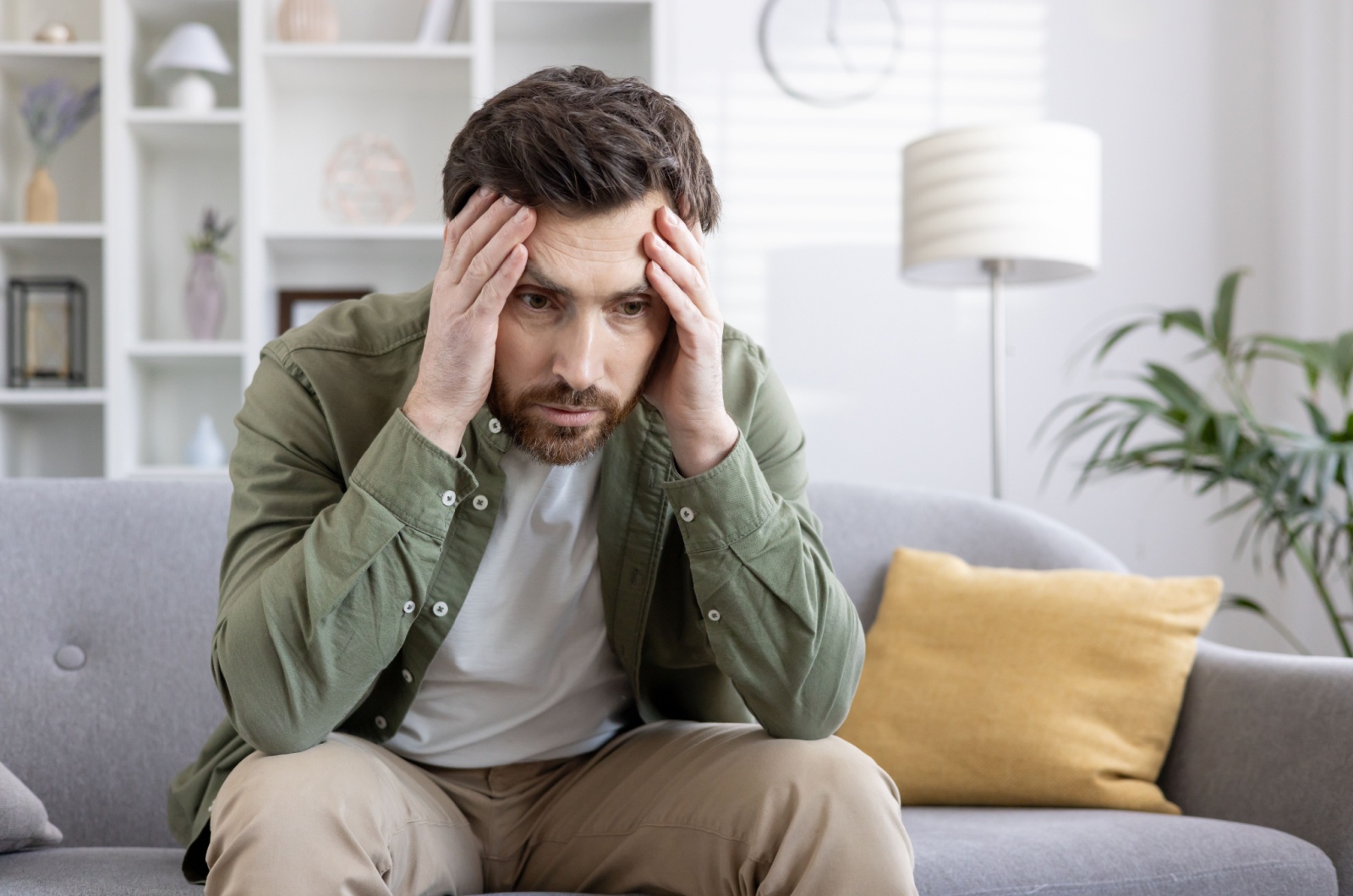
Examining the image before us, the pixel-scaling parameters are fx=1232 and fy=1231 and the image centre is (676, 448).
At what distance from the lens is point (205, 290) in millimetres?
2955

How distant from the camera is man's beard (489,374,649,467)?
1121 millimetres

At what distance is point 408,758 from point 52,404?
212 cm

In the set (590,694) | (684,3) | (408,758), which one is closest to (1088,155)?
(684,3)

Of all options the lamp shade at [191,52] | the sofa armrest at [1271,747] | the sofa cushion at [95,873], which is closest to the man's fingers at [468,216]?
the sofa cushion at [95,873]

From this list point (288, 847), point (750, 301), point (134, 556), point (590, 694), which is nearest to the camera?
point (288, 847)

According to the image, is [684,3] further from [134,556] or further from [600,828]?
[600,828]

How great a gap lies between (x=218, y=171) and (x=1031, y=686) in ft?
7.95

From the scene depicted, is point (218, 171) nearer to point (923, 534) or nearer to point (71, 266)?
point (71, 266)

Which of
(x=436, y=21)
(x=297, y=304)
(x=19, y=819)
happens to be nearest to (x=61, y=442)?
(x=297, y=304)

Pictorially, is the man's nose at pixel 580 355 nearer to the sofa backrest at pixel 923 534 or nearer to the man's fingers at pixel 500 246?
the man's fingers at pixel 500 246

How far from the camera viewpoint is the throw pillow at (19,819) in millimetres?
1245

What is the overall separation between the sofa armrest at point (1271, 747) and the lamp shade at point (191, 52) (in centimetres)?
249

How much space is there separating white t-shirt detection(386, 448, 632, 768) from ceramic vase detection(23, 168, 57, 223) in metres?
2.22

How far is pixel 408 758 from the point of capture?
4.10 ft
